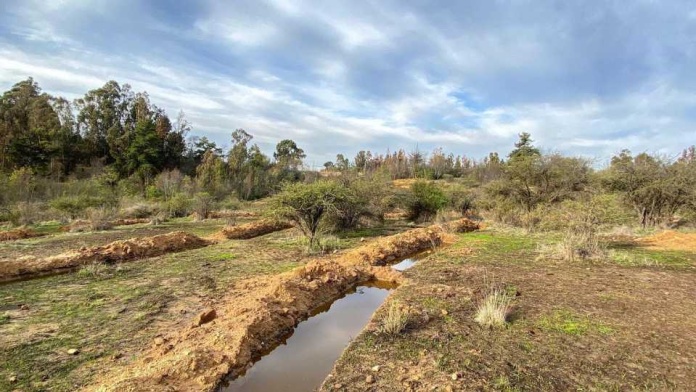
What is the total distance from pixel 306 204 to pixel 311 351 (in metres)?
8.29

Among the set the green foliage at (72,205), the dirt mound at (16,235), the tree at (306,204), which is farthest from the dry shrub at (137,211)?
the tree at (306,204)

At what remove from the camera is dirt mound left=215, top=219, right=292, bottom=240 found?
16.7 m

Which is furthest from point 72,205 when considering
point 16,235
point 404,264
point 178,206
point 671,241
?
point 671,241

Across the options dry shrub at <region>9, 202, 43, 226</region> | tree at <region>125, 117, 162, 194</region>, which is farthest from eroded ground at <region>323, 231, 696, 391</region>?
tree at <region>125, 117, 162, 194</region>

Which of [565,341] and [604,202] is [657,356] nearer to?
[565,341]

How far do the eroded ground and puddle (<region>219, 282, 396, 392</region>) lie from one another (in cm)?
50

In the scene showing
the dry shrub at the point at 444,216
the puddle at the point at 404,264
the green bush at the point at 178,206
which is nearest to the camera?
the puddle at the point at 404,264

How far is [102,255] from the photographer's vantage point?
1145 cm

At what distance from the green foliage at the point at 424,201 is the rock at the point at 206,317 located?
17.3m

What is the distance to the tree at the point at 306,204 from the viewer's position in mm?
13388

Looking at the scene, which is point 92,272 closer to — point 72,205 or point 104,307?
point 104,307

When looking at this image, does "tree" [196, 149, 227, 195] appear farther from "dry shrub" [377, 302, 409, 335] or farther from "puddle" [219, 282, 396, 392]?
"dry shrub" [377, 302, 409, 335]

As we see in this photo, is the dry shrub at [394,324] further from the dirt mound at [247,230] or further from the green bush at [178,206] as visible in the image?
the green bush at [178,206]

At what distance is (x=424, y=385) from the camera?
160 inches
